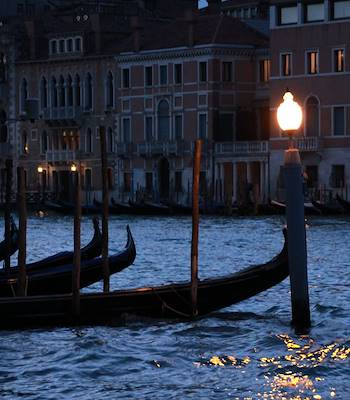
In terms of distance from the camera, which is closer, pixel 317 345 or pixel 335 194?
pixel 317 345

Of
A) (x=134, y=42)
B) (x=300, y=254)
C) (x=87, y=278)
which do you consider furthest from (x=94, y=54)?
(x=300, y=254)

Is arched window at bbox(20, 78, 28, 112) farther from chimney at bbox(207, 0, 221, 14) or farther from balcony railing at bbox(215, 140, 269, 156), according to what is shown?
balcony railing at bbox(215, 140, 269, 156)

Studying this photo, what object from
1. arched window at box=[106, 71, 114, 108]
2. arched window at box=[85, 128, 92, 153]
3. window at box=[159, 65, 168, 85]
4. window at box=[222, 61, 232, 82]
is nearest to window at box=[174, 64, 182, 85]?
window at box=[159, 65, 168, 85]

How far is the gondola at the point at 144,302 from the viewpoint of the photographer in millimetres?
13055

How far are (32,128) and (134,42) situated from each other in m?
5.72

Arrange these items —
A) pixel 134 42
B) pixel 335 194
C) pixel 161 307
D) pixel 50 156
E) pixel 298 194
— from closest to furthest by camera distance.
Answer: pixel 298 194 < pixel 161 307 < pixel 335 194 < pixel 134 42 < pixel 50 156

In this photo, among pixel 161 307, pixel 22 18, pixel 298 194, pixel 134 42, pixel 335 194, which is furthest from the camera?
pixel 22 18

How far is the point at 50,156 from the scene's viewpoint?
1892 inches

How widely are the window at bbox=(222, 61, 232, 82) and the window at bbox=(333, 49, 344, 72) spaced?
4357mm

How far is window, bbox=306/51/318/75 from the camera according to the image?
39594 millimetres

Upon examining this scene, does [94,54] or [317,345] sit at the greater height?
[94,54]

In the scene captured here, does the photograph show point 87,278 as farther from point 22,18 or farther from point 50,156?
point 22,18

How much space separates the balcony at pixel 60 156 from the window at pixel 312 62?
32.6ft

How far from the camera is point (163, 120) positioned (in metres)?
44.8
